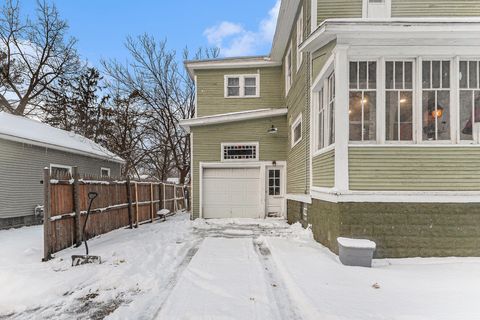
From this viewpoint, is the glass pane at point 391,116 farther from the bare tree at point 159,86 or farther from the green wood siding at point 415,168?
the bare tree at point 159,86

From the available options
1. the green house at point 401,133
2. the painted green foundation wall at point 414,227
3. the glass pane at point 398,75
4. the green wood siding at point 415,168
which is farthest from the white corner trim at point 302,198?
the glass pane at point 398,75

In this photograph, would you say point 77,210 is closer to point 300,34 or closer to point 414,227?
point 414,227

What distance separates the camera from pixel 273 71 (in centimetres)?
1277

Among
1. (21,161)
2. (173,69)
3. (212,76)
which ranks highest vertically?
(173,69)

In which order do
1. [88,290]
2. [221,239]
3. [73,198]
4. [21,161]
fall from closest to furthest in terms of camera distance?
1. [88,290]
2. [73,198]
3. [221,239]
4. [21,161]

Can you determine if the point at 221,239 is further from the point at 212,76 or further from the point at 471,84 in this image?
the point at 212,76

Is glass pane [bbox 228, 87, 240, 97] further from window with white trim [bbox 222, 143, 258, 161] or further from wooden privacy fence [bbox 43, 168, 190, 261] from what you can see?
wooden privacy fence [bbox 43, 168, 190, 261]

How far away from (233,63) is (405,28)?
8417mm

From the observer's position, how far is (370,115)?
5559mm

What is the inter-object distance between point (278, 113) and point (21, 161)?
31.8 ft

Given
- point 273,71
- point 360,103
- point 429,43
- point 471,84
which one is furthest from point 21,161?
point 471,84

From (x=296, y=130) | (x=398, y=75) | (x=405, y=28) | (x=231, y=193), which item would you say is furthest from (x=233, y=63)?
(x=405, y=28)

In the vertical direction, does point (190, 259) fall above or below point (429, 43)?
below

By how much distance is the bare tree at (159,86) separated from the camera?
68.1 feet
